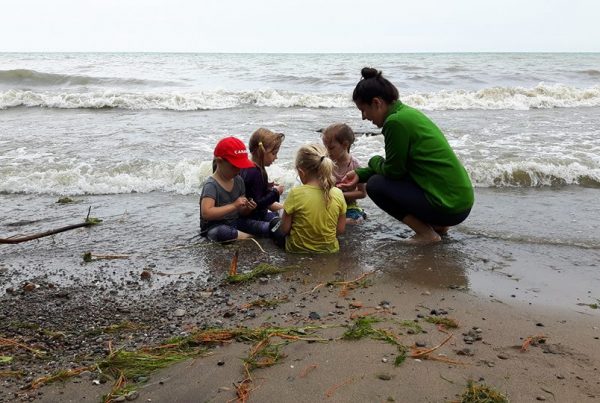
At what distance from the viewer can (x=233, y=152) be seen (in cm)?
496

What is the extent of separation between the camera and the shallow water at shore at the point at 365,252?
4211 mm

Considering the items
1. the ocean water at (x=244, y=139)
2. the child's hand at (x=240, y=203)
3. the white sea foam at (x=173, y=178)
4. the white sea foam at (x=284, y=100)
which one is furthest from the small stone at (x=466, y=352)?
the white sea foam at (x=284, y=100)

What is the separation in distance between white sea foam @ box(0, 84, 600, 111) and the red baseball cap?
10872 millimetres

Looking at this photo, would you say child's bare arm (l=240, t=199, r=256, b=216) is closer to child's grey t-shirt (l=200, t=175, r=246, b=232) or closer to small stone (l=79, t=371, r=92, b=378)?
child's grey t-shirt (l=200, t=175, r=246, b=232)

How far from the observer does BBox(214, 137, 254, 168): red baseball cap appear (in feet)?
16.2

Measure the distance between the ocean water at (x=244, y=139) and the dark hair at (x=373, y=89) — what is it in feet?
4.32

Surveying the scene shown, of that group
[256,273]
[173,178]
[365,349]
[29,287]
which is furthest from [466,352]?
[173,178]

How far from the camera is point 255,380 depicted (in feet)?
8.79

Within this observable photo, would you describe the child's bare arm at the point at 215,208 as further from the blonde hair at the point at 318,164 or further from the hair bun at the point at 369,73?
the hair bun at the point at 369,73

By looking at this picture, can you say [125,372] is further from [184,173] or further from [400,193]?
[184,173]

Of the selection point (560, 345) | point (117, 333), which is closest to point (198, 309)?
point (117, 333)

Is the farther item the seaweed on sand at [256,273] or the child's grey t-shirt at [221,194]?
the child's grey t-shirt at [221,194]

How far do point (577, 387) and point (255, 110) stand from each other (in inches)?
518

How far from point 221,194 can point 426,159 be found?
189 cm
